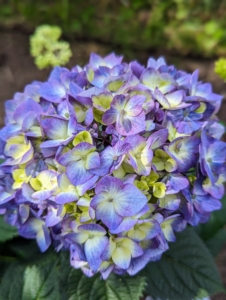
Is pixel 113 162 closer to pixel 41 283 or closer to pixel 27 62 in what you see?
pixel 41 283

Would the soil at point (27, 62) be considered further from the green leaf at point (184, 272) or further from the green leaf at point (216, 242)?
the green leaf at point (184, 272)

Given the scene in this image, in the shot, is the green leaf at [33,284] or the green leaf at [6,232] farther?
the green leaf at [6,232]

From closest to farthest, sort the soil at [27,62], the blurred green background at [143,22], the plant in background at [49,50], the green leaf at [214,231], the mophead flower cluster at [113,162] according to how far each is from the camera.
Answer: the mophead flower cluster at [113,162]
the green leaf at [214,231]
the plant in background at [49,50]
the soil at [27,62]
the blurred green background at [143,22]

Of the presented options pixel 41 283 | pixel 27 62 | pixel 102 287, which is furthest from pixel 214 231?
pixel 27 62

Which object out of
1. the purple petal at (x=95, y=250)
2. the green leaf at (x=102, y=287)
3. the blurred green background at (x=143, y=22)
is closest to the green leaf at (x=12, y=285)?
the green leaf at (x=102, y=287)

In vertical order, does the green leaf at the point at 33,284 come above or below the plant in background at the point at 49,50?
below

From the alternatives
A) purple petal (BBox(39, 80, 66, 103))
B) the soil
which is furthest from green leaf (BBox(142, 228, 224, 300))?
the soil

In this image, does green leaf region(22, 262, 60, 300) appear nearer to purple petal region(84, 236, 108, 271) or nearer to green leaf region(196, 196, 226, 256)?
purple petal region(84, 236, 108, 271)

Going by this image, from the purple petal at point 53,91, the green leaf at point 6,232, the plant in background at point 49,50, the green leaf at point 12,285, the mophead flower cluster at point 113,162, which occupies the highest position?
the plant in background at point 49,50
